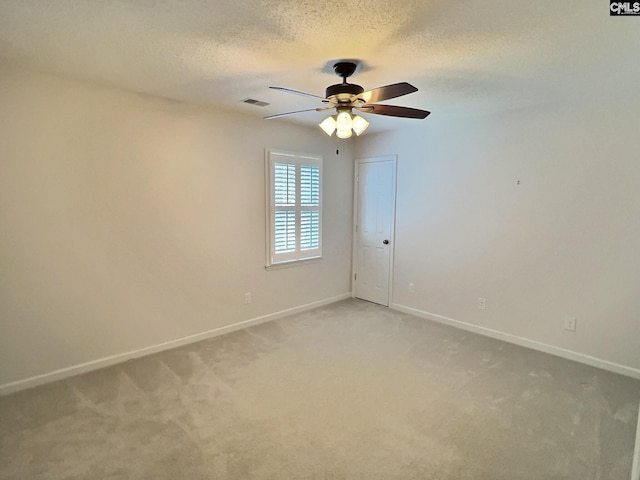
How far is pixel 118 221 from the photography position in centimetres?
306

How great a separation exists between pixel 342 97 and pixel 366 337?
2.47 meters

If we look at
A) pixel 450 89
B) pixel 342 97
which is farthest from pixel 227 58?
pixel 450 89

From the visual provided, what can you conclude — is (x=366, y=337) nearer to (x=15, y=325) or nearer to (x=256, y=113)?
(x=256, y=113)

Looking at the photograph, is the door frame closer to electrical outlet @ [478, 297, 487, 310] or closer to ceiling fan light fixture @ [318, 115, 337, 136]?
electrical outlet @ [478, 297, 487, 310]

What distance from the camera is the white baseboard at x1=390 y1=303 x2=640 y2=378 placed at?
9.92 feet

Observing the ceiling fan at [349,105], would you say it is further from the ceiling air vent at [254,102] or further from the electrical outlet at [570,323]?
the electrical outlet at [570,323]

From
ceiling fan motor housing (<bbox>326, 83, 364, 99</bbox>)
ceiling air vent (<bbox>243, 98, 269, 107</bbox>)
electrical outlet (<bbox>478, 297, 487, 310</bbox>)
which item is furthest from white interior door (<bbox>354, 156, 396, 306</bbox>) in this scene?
ceiling fan motor housing (<bbox>326, 83, 364, 99</bbox>)

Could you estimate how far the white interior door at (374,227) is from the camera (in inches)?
184

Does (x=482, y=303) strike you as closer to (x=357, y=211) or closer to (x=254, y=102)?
(x=357, y=211)

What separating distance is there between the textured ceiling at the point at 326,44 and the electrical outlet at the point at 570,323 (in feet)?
6.50

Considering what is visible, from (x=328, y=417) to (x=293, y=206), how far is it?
2543 mm

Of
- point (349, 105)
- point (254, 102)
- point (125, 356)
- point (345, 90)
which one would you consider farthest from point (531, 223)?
point (125, 356)

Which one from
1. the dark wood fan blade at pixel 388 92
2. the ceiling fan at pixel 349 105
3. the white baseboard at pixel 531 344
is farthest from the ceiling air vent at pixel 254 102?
the white baseboard at pixel 531 344

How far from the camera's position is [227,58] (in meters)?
2.34
